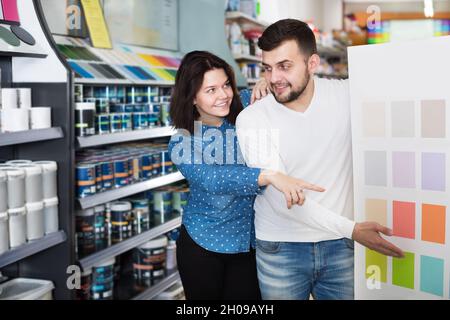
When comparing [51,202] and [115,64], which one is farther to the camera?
[115,64]

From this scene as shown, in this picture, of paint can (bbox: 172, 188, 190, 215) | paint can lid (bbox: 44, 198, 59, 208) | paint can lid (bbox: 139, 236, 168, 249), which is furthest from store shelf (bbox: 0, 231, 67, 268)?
paint can (bbox: 172, 188, 190, 215)

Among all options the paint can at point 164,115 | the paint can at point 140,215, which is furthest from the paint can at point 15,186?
the paint can at point 164,115

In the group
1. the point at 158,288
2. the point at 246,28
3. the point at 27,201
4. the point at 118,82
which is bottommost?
the point at 158,288

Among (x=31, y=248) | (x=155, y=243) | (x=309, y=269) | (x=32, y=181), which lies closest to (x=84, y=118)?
(x=32, y=181)

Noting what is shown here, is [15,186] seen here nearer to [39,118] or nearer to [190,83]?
[39,118]

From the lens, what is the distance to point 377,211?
143 cm

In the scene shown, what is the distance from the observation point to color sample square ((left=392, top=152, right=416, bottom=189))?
4.41 ft

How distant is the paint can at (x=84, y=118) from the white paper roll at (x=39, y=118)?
201 millimetres

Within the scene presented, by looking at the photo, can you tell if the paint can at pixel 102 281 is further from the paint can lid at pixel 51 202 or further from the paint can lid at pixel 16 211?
the paint can lid at pixel 16 211

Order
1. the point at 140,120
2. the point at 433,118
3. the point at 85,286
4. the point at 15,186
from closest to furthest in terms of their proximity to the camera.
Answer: the point at 433,118 → the point at 15,186 → the point at 85,286 → the point at 140,120

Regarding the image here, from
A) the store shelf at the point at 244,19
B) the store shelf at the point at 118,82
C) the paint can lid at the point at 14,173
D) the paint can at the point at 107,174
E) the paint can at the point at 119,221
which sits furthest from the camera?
the store shelf at the point at 244,19

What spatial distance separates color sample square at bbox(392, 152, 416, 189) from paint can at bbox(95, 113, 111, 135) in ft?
5.09

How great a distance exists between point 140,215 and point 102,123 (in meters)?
0.64

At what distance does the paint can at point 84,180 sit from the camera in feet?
7.86
